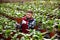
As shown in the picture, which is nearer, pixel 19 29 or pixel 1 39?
pixel 1 39

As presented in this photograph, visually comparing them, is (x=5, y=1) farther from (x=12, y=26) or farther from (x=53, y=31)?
(x=53, y=31)

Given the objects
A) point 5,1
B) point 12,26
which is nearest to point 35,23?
point 12,26

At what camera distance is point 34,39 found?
13.0ft

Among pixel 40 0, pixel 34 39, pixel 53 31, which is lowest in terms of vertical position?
pixel 34 39

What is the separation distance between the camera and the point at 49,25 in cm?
531

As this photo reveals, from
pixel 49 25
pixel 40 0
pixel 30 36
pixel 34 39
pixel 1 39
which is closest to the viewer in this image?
pixel 34 39

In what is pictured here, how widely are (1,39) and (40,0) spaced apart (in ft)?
31.7

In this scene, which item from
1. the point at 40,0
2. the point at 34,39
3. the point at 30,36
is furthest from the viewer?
the point at 40,0

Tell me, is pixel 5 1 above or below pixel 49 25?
above

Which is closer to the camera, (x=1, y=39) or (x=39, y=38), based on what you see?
(x=39, y=38)

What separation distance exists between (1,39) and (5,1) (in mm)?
10274

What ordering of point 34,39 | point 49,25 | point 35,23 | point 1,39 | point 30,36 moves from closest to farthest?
point 34,39
point 30,36
point 1,39
point 49,25
point 35,23

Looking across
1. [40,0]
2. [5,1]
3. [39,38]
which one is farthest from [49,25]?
[5,1]

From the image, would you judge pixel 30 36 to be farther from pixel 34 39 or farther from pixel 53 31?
pixel 53 31
